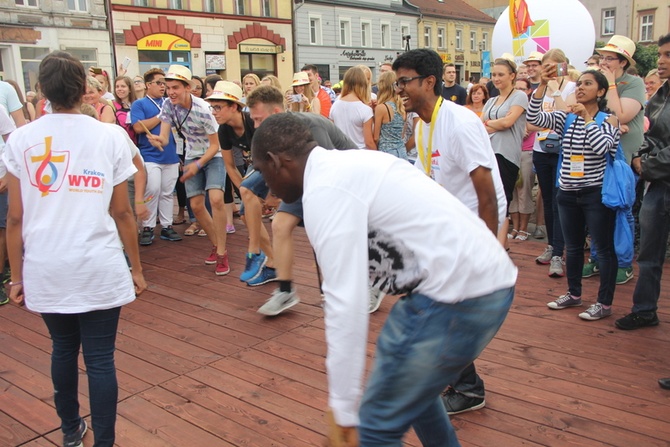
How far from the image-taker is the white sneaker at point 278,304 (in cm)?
450

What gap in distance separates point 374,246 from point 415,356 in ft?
1.12

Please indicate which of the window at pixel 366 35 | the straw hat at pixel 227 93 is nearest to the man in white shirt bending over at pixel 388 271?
the straw hat at pixel 227 93

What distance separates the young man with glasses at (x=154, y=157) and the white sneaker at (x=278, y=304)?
2.65 metres

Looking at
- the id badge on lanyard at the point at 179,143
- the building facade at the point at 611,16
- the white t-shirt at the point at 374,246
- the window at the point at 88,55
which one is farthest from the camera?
the building facade at the point at 611,16

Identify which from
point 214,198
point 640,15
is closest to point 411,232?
point 214,198

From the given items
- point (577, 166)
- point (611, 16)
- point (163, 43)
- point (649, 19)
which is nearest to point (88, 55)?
point (163, 43)

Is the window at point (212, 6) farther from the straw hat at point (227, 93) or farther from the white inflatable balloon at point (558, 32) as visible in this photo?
the straw hat at point (227, 93)

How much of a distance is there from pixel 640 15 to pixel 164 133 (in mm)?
44881

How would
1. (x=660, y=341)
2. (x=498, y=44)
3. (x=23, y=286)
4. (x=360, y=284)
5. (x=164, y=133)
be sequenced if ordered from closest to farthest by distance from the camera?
(x=360, y=284) < (x=23, y=286) < (x=660, y=341) < (x=164, y=133) < (x=498, y=44)

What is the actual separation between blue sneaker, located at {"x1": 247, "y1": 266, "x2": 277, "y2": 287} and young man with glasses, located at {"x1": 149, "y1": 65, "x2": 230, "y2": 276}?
0.47 meters

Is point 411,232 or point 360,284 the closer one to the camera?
point 360,284

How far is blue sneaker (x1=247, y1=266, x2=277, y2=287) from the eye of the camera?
17.5 ft

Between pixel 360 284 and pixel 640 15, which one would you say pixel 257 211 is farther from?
pixel 640 15

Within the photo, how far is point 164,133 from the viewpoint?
6.15 meters
